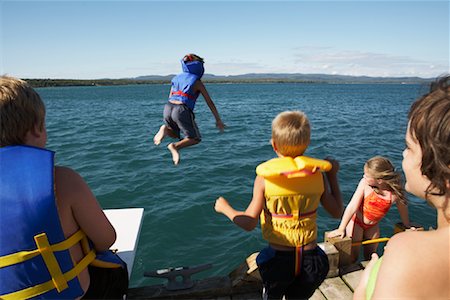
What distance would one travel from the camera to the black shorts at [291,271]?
2680 mm

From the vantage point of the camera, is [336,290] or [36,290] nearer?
[36,290]

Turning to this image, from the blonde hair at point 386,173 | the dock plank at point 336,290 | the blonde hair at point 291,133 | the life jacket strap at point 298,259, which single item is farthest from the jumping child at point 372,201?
the blonde hair at point 291,133

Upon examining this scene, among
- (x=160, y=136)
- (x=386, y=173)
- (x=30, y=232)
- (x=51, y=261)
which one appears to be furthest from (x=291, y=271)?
(x=160, y=136)

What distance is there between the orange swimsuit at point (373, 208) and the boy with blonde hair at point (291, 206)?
2103mm

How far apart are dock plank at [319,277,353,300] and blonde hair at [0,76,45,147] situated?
3.44 metres

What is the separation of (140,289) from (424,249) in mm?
3155

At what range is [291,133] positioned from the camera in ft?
7.96

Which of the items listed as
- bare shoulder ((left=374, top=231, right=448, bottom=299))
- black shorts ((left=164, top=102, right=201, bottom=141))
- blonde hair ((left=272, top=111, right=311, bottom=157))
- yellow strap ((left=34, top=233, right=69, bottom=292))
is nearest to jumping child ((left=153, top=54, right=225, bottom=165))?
black shorts ((left=164, top=102, right=201, bottom=141))

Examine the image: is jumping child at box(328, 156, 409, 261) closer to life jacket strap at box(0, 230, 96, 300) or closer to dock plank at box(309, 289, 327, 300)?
dock plank at box(309, 289, 327, 300)

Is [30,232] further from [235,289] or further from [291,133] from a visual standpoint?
[235,289]

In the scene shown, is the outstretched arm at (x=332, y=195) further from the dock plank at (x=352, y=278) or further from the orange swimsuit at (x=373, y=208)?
the orange swimsuit at (x=373, y=208)

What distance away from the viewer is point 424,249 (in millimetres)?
1188

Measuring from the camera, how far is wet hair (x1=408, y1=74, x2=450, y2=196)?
1.19 meters

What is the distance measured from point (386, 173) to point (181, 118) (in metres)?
3.16
